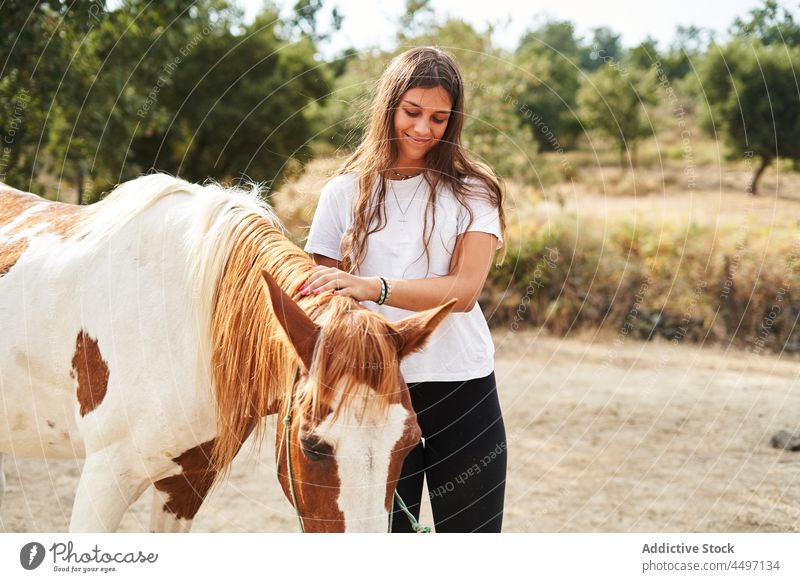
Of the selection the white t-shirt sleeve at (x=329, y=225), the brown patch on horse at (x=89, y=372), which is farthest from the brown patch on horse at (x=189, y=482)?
the white t-shirt sleeve at (x=329, y=225)

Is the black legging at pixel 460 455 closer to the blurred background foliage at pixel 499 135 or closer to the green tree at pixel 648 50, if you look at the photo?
the blurred background foliage at pixel 499 135

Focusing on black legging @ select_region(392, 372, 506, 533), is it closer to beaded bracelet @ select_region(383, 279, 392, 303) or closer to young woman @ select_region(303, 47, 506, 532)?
young woman @ select_region(303, 47, 506, 532)

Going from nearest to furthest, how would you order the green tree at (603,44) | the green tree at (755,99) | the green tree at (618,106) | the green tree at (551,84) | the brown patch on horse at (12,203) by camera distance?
the brown patch on horse at (12,203) → the green tree at (603,44) → the green tree at (551,84) → the green tree at (755,99) → the green tree at (618,106)

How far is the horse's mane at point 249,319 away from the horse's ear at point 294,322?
31 mm

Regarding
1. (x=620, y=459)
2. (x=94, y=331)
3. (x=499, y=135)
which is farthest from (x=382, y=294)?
(x=499, y=135)

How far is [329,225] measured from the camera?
2543 millimetres

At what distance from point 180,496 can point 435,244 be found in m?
1.42

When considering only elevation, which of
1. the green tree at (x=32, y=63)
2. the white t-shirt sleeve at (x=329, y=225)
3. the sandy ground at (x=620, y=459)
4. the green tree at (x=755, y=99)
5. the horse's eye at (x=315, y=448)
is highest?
the green tree at (x=755, y=99)

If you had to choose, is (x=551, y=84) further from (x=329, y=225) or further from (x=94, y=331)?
(x=94, y=331)

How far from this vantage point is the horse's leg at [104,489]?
245cm

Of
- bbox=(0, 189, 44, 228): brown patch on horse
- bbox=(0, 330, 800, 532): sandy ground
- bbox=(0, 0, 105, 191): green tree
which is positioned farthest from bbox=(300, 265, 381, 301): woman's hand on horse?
bbox=(0, 0, 105, 191): green tree

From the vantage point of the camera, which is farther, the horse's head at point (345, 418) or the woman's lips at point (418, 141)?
the woman's lips at point (418, 141)
